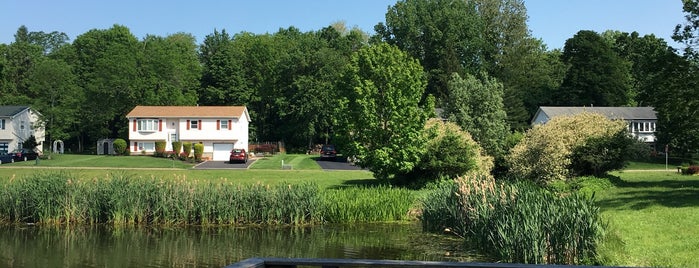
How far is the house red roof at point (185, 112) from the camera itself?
60381 mm

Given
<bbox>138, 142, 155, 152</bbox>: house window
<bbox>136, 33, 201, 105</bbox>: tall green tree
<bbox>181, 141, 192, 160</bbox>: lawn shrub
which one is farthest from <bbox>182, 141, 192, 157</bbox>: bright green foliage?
<bbox>136, 33, 201, 105</bbox>: tall green tree

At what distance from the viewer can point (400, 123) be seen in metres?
27.8

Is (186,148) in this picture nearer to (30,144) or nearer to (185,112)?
(185,112)

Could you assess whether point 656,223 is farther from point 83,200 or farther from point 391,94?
point 83,200

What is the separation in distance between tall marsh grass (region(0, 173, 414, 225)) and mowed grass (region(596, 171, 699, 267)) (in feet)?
31.1

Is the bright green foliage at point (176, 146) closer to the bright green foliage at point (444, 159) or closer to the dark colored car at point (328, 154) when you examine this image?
the dark colored car at point (328, 154)

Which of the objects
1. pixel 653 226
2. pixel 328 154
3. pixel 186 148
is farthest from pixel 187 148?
pixel 653 226

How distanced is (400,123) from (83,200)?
46.2 feet

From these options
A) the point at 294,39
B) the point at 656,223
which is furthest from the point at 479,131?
the point at 294,39

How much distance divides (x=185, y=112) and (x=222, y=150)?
18.6 ft

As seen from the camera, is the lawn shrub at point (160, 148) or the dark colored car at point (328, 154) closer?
the lawn shrub at point (160, 148)

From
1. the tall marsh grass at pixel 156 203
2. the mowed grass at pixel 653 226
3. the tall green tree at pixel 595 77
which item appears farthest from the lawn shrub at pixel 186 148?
the tall green tree at pixel 595 77

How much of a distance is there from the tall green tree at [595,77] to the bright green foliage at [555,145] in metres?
45.4

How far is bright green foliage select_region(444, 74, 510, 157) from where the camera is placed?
1609 inches
